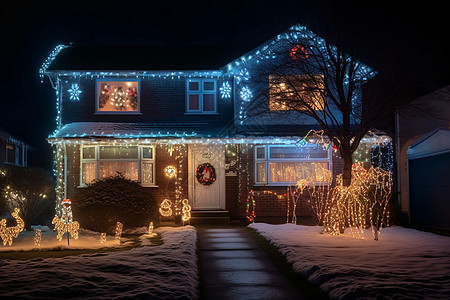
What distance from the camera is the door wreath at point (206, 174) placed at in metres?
16.3

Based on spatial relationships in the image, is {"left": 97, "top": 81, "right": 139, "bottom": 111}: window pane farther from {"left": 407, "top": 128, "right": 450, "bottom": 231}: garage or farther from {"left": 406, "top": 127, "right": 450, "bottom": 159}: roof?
{"left": 407, "top": 128, "right": 450, "bottom": 231}: garage

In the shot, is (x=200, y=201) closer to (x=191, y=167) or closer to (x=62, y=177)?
(x=191, y=167)

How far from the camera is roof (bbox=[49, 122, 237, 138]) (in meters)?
15.1

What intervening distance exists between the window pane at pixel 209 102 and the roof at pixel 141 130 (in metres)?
0.80

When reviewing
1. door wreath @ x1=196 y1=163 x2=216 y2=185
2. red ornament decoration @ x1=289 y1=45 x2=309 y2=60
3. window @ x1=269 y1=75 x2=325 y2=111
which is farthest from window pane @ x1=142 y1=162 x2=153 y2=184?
red ornament decoration @ x1=289 y1=45 x2=309 y2=60

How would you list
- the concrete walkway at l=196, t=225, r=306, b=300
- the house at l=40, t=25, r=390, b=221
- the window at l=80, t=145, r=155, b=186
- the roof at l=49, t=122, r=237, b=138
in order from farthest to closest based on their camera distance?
the window at l=80, t=145, r=155, b=186 < the house at l=40, t=25, r=390, b=221 < the roof at l=49, t=122, r=237, b=138 < the concrete walkway at l=196, t=225, r=306, b=300

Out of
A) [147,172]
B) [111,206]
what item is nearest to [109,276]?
[111,206]

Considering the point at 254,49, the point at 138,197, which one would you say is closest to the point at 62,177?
the point at 138,197

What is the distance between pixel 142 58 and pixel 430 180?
37.0 ft

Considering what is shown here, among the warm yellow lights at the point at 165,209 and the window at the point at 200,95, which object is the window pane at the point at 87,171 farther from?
A: the window at the point at 200,95

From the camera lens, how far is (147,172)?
16266 millimetres

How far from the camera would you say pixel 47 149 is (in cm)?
3369

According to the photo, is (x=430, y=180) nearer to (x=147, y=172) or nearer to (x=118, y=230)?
(x=147, y=172)

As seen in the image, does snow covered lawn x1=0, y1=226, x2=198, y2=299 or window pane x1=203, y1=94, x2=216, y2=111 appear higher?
window pane x1=203, y1=94, x2=216, y2=111
